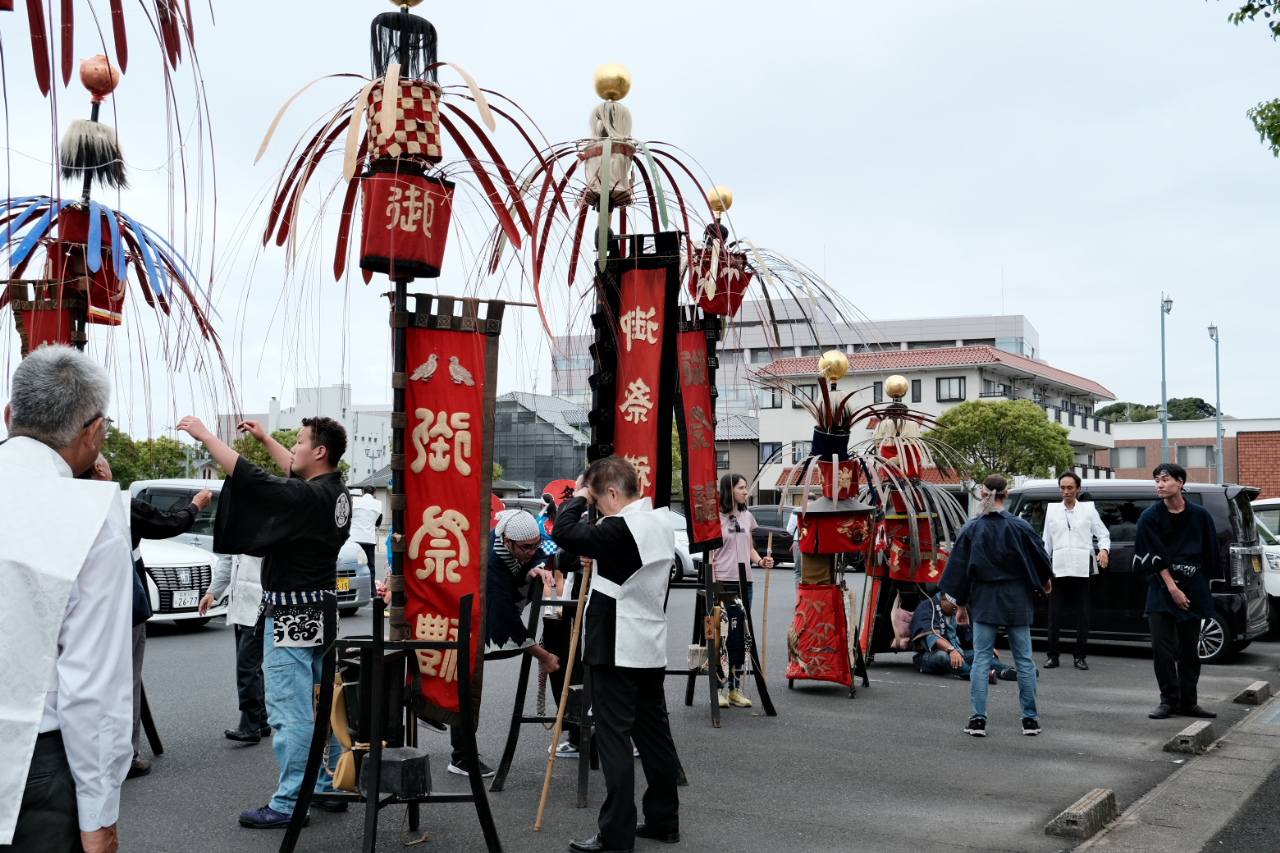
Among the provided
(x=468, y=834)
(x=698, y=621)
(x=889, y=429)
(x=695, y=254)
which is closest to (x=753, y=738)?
(x=698, y=621)

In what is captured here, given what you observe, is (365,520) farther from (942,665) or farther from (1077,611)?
(1077,611)

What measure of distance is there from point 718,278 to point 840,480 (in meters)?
2.82

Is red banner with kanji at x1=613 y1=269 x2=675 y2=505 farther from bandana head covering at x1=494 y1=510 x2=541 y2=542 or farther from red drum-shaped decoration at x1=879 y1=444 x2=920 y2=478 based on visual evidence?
red drum-shaped decoration at x1=879 y1=444 x2=920 y2=478

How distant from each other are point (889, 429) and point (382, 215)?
7.20m

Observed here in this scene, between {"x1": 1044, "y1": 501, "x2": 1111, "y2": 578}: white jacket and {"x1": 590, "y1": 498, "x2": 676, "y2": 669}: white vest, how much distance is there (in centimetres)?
717

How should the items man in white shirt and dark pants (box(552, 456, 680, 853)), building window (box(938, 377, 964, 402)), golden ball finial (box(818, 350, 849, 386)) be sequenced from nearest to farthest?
man in white shirt and dark pants (box(552, 456, 680, 853)), golden ball finial (box(818, 350, 849, 386)), building window (box(938, 377, 964, 402))

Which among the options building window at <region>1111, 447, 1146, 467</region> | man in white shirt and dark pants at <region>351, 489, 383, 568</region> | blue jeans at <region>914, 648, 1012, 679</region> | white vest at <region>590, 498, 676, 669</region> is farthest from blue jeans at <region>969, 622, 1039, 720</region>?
Answer: building window at <region>1111, 447, 1146, 467</region>

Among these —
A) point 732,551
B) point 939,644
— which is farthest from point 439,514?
point 939,644

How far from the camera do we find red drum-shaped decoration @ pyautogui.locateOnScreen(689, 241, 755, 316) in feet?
22.0

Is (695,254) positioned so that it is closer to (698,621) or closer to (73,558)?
(698,621)

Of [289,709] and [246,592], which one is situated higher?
[246,592]

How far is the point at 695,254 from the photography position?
267 inches

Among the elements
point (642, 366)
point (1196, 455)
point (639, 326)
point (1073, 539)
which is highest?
point (639, 326)

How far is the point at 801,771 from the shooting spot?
20.5 ft
